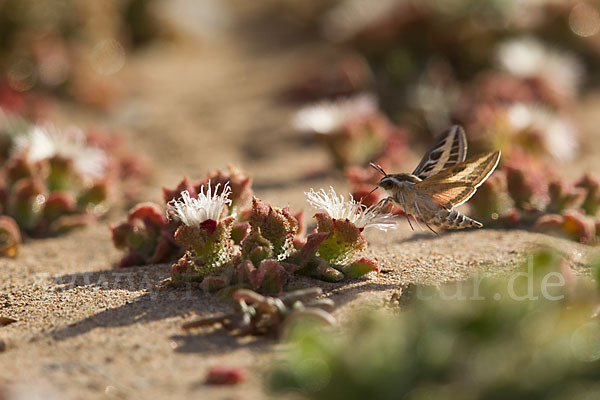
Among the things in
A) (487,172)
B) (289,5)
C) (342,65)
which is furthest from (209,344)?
(289,5)

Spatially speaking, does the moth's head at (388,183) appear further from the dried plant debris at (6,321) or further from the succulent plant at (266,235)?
the dried plant debris at (6,321)

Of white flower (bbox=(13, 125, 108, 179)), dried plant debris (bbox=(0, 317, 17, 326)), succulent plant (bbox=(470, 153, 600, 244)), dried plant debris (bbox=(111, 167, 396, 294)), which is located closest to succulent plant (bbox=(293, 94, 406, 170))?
succulent plant (bbox=(470, 153, 600, 244))

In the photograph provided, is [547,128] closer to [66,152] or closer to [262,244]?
[262,244]

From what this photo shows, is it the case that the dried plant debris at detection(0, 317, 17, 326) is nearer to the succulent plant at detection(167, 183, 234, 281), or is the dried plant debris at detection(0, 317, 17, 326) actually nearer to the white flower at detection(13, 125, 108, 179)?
the succulent plant at detection(167, 183, 234, 281)

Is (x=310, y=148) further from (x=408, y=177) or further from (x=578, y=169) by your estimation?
(x=408, y=177)

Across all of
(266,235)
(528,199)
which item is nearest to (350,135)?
(528,199)

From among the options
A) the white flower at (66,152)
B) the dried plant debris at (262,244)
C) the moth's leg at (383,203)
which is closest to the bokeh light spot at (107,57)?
the white flower at (66,152)
